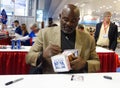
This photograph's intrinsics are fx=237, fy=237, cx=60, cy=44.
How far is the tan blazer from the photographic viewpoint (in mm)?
→ 2031

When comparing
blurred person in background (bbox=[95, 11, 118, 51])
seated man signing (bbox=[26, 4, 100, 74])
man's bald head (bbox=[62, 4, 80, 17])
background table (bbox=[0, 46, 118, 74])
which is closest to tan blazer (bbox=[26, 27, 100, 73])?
seated man signing (bbox=[26, 4, 100, 74])

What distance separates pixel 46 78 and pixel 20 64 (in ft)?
7.88

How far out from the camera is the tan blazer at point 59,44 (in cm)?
203

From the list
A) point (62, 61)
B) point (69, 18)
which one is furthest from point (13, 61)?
point (62, 61)

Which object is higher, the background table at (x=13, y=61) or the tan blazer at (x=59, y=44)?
the tan blazer at (x=59, y=44)

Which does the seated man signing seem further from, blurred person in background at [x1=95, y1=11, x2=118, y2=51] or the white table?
blurred person in background at [x1=95, y1=11, x2=118, y2=51]

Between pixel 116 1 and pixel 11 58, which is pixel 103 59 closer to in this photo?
pixel 11 58

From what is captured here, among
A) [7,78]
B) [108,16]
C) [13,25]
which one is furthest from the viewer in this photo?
[13,25]

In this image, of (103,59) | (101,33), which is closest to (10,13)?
(101,33)

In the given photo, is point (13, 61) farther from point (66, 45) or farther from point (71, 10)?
point (71, 10)

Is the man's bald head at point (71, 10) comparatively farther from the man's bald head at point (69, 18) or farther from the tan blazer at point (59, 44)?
the tan blazer at point (59, 44)

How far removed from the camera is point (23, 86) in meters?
1.46

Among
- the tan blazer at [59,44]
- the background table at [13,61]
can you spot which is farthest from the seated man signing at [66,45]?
the background table at [13,61]

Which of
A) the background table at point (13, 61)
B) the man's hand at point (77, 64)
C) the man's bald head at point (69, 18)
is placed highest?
the man's bald head at point (69, 18)
